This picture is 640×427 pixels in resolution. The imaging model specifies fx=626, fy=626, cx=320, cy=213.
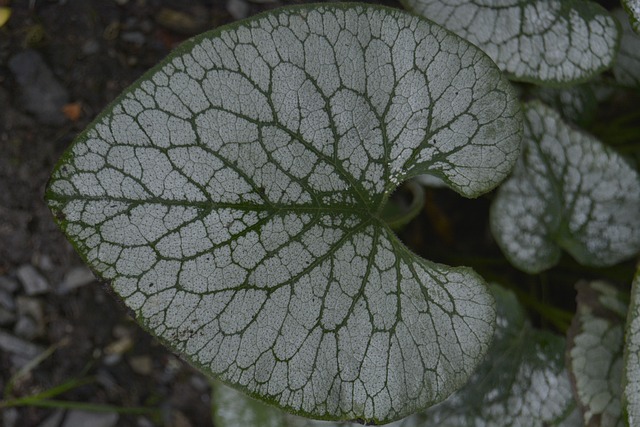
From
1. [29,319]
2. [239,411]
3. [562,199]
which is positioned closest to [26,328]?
[29,319]

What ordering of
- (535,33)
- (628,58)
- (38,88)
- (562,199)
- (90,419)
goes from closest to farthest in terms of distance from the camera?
(535,33) → (562,199) → (628,58) → (38,88) → (90,419)


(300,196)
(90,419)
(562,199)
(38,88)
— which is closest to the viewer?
(300,196)

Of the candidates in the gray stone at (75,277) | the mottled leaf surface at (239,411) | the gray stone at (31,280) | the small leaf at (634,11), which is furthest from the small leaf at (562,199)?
the gray stone at (31,280)

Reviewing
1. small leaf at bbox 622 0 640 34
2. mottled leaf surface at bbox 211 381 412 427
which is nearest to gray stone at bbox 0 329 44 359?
mottled leaf surface at bbox 211 381 412 427

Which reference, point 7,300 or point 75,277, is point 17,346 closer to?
point 7,300

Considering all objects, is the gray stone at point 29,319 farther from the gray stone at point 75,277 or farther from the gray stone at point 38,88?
the gray stone at point 38,88

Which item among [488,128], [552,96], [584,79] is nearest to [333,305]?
[488,128]

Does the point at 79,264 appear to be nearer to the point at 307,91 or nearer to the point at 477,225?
the point at 307,91
